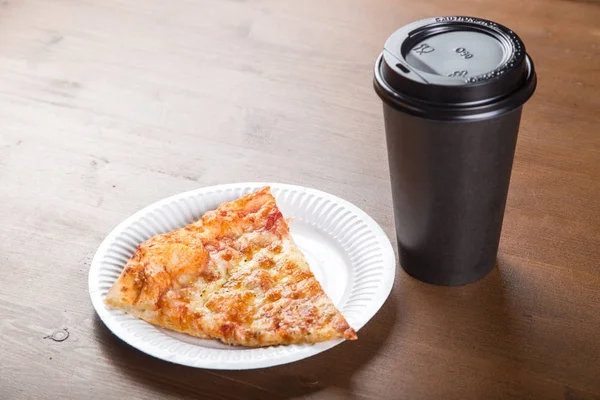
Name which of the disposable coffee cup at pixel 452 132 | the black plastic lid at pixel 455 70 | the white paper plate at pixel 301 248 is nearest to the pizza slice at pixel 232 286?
the white paper plate at pixel 301 248

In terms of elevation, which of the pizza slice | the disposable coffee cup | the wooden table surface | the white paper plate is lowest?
the wooden table surface

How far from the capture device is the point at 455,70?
1084mm

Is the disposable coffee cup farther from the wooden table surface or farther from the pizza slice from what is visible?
the pizza slice

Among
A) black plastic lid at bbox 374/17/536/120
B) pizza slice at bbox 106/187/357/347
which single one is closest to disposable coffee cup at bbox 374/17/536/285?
black plastic lid at bbox 374/17/536/120

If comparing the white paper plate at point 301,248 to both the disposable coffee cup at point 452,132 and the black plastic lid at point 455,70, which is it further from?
the black plastic lid at point 455,70

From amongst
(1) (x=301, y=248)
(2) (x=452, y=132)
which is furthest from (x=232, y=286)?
(2) (x=452, y=132)

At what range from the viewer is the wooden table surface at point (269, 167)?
44.7 inches

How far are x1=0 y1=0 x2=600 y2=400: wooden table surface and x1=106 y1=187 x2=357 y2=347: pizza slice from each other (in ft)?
0.20

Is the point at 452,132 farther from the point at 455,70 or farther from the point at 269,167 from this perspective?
the point at 269,167

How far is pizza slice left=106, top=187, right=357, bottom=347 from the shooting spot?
1.13m

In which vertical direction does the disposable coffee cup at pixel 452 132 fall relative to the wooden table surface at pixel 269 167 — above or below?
above

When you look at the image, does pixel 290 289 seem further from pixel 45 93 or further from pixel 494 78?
pixel 45 93

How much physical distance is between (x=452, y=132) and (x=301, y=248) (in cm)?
36

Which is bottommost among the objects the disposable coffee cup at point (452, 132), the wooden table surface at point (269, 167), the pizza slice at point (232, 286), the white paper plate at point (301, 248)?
the wooden table surface at point (269, 167)
